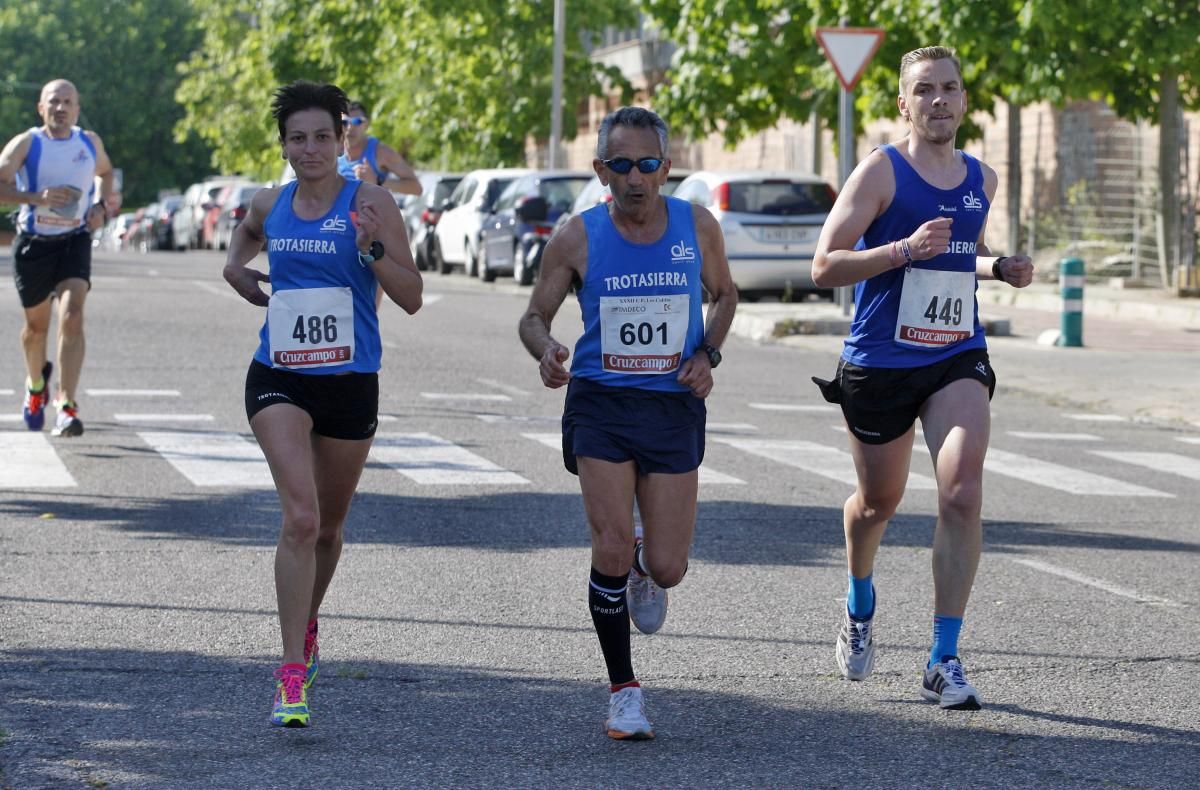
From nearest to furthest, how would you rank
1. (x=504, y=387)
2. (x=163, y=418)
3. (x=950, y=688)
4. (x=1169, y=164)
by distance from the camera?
1. (x=950, y=688)
2. (x=163, y=418)
3. (x=504, y=387)
4. (x=1169, y=164)

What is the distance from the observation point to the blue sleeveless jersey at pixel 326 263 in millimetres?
6223

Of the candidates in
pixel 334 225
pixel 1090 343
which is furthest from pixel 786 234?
pixel 334 225

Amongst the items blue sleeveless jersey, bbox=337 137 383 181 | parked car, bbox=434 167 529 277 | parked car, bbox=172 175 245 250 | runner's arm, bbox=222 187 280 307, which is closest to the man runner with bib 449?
runner's arm, bbox=222 187 280 307

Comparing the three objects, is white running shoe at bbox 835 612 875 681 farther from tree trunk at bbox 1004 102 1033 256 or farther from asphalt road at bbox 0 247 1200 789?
tree trunk at bbox 1004 102 1033 256

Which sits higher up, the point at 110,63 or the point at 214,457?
the point at 110,63

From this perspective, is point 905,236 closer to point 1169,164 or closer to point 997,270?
point 997,270

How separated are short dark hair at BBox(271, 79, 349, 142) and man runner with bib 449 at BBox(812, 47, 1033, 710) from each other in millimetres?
1406

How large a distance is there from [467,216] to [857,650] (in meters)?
29.2

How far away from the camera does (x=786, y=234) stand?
2559cm

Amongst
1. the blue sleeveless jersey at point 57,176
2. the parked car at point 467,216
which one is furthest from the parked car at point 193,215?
the blue sleeveless jersey at point 57,176

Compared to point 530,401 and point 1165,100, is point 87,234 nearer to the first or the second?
point 530,401

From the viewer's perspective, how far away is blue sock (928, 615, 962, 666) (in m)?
6.24

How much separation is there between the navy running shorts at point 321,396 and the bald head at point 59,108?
6.60 m

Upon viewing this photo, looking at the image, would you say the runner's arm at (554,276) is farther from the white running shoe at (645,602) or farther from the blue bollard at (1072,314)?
the blue bollard at (1072,314)
